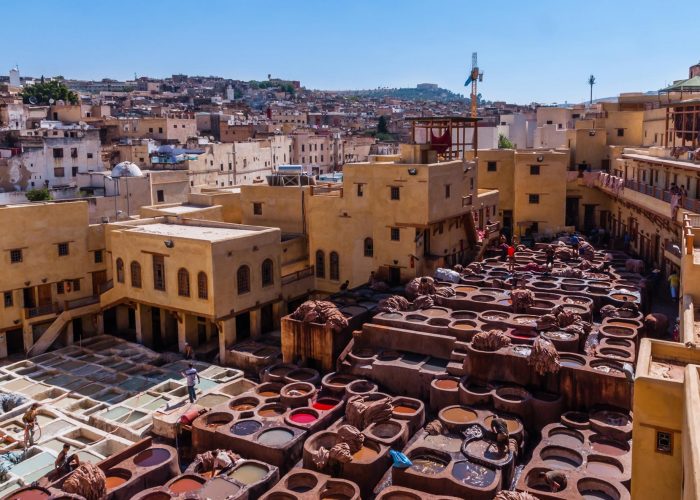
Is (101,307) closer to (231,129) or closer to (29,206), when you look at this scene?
(29,206)

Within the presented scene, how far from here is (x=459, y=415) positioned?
21.5 meters

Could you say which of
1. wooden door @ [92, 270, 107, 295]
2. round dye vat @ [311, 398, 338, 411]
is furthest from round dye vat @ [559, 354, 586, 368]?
wooden door @ [92, 270, 107, 295]

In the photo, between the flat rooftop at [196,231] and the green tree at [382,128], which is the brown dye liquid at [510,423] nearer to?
the flat rooftop at [196,231]

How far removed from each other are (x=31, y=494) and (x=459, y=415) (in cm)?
1270

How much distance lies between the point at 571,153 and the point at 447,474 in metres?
37.6

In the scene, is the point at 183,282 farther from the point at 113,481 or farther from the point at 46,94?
the point at 46,94

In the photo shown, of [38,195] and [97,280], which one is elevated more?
[38,195]

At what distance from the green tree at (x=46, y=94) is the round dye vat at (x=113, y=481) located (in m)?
95.9

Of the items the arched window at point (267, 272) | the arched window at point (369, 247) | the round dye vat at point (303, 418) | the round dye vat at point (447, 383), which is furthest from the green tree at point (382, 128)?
the round dye vat at point (303, 418)

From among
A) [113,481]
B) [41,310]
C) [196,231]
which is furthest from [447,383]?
[41,310]

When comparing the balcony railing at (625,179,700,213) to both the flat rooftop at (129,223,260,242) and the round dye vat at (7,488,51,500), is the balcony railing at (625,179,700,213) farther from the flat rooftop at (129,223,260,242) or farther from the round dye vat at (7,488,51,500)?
the round dye vat at (7,488,51,500)

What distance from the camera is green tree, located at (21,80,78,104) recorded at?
104m

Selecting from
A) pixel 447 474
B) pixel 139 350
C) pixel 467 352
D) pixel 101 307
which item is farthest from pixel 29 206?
pixel 447 474

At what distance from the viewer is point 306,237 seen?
37.0 m
